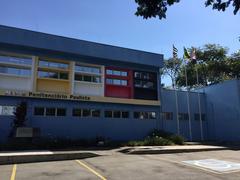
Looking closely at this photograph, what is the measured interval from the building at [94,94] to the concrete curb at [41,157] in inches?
327

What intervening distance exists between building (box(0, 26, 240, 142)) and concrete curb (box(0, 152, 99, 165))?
27.2 ft

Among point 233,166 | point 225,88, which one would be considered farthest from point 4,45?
point 225,88

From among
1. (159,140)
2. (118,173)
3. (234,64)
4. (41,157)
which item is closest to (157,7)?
(118,173)

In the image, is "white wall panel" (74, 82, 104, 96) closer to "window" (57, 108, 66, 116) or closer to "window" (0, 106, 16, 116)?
"window" (57, 108, 66, 116)

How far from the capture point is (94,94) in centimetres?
2731

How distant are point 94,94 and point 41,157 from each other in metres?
12.3

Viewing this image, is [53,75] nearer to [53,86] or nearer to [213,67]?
[53,86]

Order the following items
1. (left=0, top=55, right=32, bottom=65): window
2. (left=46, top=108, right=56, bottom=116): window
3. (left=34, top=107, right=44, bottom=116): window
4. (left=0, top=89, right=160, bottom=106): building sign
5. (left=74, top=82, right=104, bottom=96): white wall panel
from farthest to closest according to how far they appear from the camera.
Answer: (left=74, top=82, right=104, bottom=96): white wall panel
(left=46, top=108, right=56, bottom=116): window
(left=34, top=107, right=44, bottom=116): window
(left=0, top=55, right=32, bottom=65): window
(left=0, top=89, right=160, bottom=106): building sign

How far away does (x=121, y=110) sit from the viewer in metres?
28.4

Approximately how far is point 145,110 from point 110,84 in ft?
16.6

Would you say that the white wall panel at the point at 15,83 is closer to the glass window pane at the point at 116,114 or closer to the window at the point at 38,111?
the window at the point at 38,111

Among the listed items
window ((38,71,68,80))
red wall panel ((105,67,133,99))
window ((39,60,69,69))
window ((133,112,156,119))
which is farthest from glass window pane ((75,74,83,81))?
window ((133,112,156,119))

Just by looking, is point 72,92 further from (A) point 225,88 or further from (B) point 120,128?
(A) point 225,88

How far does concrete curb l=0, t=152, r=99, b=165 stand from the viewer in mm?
14828
